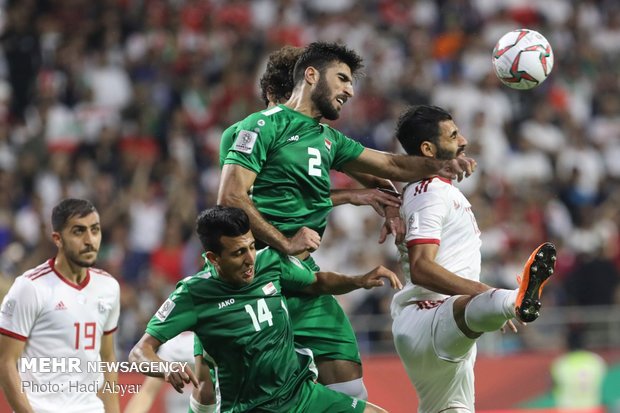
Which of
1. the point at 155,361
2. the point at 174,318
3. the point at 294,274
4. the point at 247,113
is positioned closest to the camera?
the point at 155,361

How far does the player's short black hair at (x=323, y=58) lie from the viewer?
23.4ft

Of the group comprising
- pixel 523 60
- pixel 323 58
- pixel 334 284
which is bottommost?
pixel 334 284

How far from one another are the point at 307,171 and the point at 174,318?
1.29 m

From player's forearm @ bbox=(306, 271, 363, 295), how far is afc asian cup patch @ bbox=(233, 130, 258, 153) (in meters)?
0.88

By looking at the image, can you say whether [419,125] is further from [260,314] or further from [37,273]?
[37,273]

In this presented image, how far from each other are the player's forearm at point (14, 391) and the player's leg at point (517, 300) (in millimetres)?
2713

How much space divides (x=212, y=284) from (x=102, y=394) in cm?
172

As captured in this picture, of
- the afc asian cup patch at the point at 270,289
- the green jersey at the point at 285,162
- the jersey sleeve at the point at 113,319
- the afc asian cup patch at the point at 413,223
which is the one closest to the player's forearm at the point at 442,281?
the afc asian cup patch at the point at 413,223

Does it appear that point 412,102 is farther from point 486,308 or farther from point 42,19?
point 486,308

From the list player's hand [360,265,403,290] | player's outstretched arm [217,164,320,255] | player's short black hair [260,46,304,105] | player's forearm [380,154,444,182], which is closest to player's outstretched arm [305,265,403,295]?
player's hand [360,265,403,290]

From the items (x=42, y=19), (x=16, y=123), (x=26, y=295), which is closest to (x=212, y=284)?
(x=26, y=295)

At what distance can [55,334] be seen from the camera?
732 centimetres

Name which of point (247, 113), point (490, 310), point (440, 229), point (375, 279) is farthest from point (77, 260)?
point (247, 113)

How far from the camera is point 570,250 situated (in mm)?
14406
